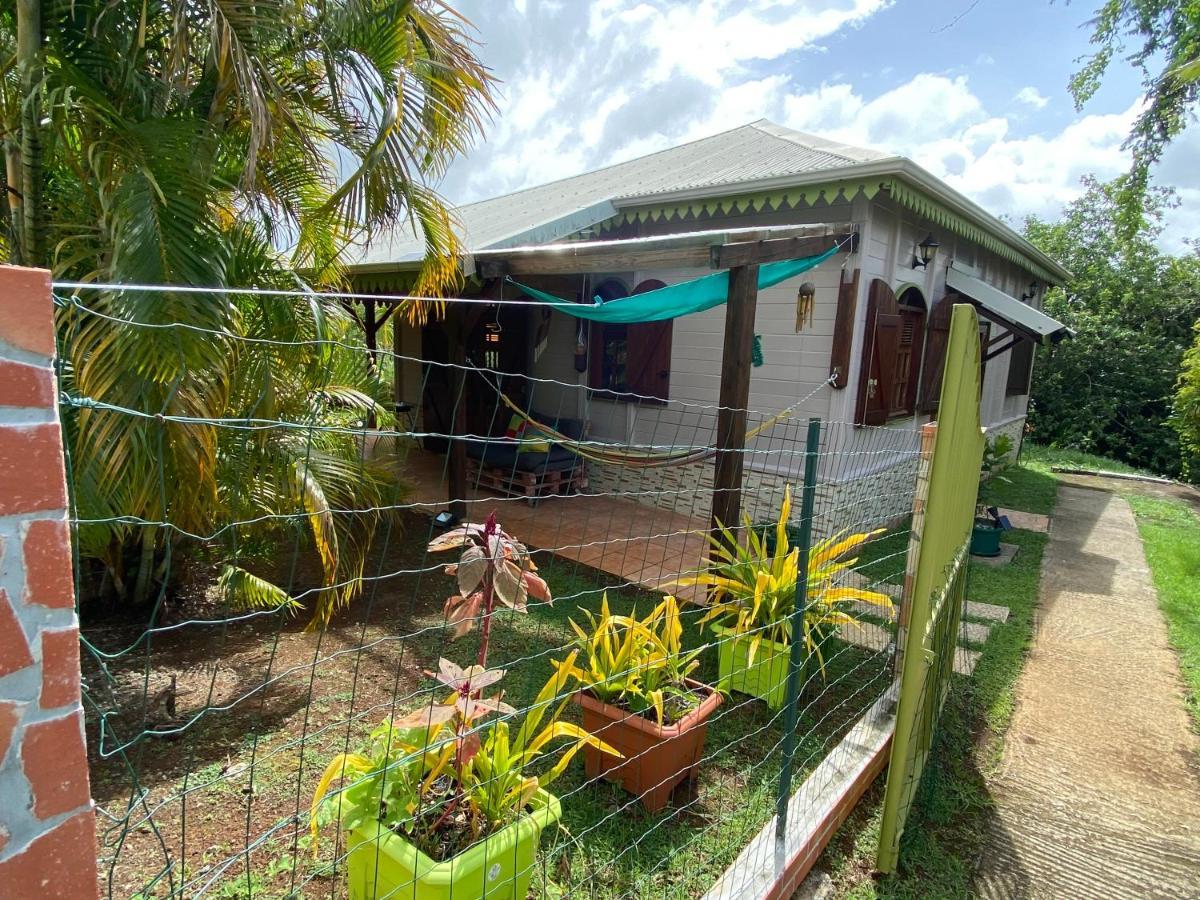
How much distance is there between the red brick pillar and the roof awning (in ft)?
22.6

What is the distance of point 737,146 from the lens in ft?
22.0

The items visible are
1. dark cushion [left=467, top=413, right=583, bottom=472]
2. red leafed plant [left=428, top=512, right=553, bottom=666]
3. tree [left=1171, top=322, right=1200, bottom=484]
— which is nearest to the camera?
red leafed plant [left=428, top=512, right=553, bottom=666]

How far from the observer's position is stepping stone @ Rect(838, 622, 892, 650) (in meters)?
3.59

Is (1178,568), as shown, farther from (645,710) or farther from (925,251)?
(645,710)

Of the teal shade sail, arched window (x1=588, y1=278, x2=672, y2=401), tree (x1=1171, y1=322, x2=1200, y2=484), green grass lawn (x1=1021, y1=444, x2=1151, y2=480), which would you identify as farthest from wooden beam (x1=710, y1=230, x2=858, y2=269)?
tree (x1=1171, y1=322, x2=1200, y2=484)

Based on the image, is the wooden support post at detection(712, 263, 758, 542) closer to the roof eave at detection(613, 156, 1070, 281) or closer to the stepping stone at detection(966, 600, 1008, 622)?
the roof eave at detection(613, 156, 1070, 281)

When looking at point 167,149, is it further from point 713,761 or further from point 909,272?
point 909,272

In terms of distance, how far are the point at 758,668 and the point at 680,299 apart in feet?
7.30

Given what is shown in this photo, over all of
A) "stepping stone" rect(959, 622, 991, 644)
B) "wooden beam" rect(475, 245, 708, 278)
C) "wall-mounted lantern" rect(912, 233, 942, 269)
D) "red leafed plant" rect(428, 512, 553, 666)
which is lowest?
"stepping stone" rect(959, 622, 991, 644)

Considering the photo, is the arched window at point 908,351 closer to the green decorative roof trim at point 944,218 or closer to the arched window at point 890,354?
the arched window at point 890,354

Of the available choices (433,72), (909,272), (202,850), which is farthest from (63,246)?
(909,272)

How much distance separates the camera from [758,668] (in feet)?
9.41

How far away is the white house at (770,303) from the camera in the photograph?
16.2 ft

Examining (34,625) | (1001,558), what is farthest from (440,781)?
(1001,558)
